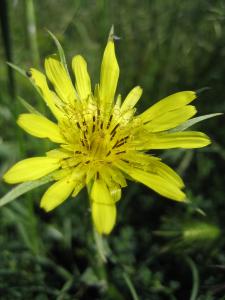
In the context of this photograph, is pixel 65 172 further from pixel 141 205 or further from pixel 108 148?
pixel 141 205

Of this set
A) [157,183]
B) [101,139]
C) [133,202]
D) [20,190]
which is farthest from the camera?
[133,202]

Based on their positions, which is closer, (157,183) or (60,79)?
(157,183)

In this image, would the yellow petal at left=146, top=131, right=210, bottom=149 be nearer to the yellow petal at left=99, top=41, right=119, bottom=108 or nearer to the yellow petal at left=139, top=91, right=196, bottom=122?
the yellow petal at left=139, top=91, right=196, bottom=122

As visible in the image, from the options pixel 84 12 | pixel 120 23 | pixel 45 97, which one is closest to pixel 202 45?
pixel 120 23

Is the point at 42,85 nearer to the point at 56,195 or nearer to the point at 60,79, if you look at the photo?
the point at 60,79

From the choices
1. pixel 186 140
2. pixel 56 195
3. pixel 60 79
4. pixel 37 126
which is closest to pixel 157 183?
pixel 186 140

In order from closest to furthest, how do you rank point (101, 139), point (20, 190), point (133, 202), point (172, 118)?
1. point (20, 190)
2. point (172, 118)
3. point (101, 139)
4. point (133, 202)
